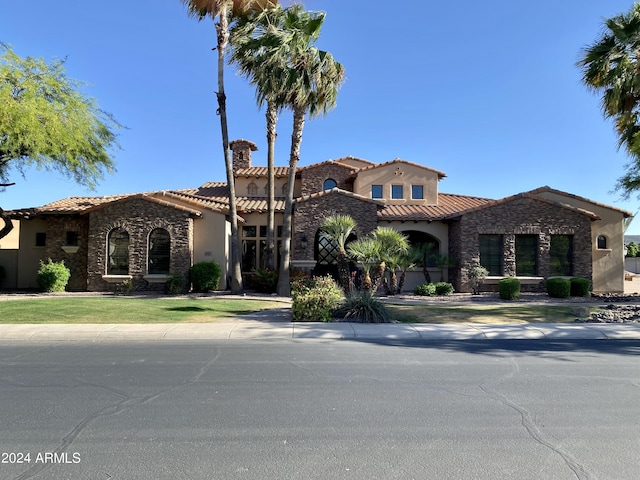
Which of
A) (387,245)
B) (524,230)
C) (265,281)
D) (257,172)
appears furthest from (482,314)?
(257,172)

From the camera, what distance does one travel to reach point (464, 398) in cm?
584

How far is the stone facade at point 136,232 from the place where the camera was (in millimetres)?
20250

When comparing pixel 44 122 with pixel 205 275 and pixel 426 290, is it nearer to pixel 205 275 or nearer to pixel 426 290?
Result: pixel 205 275

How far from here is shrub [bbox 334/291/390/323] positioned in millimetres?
12398

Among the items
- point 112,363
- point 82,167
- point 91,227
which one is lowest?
point 112,363

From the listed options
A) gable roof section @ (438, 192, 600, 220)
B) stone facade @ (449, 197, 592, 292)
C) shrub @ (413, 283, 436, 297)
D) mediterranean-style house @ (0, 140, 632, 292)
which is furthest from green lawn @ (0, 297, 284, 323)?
gable roof section @ (438, 192, 600, 220)

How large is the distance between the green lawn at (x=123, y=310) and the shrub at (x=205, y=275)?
9.59ft

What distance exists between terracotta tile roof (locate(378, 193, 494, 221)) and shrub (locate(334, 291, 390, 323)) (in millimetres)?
9418

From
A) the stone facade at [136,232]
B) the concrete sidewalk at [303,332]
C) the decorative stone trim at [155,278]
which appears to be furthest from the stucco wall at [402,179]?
the concrete sidewalk at [303,332]

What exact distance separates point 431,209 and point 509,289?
20.5 ft

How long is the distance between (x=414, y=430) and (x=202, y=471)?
2161 mm

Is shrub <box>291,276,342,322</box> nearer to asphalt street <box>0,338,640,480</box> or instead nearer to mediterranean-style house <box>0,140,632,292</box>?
asphalt street <box>0,338,640,480</box>

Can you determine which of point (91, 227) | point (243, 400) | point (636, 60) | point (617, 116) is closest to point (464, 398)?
point (243, 400)

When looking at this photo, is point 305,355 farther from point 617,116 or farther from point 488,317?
point 617,116
